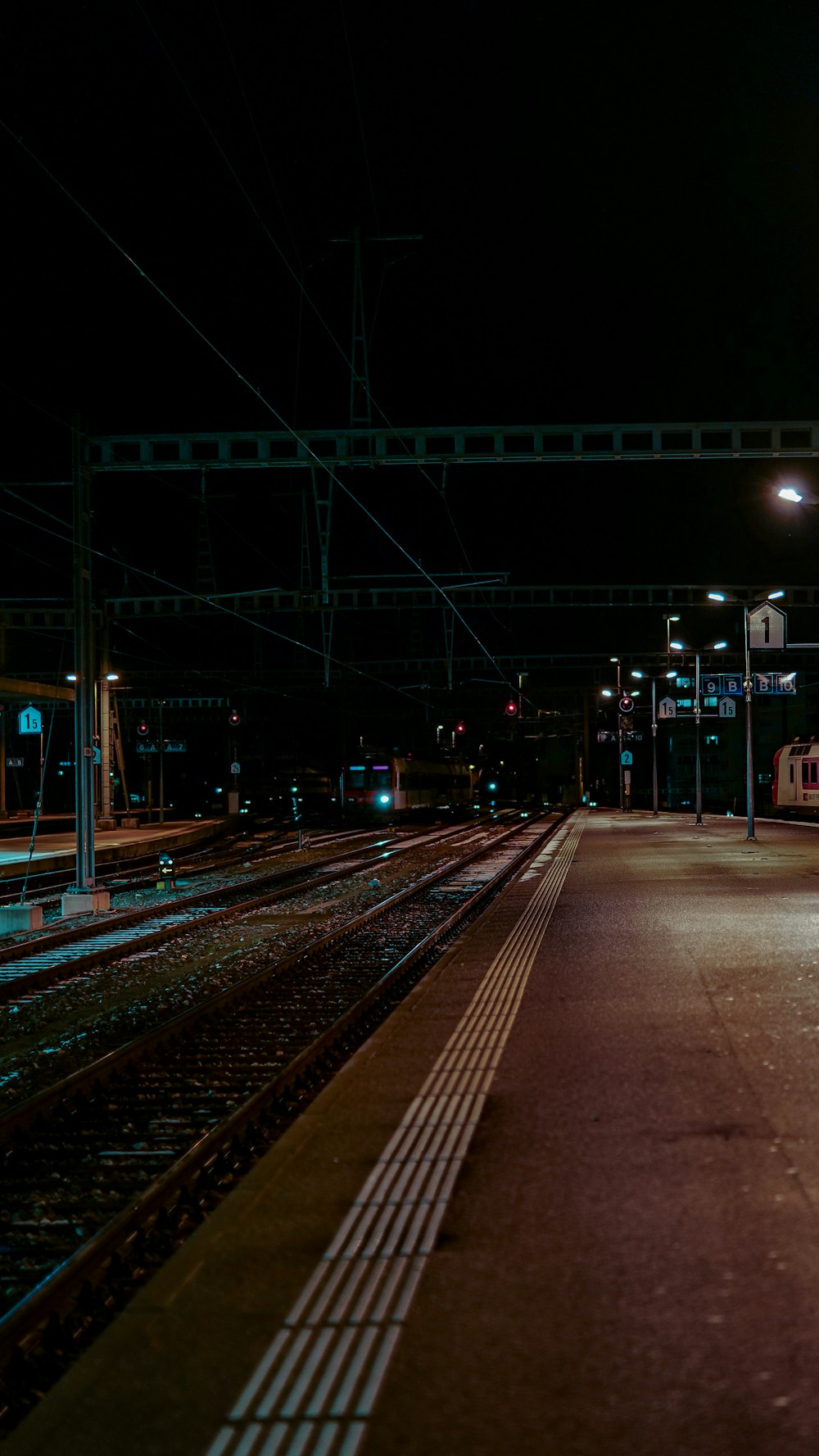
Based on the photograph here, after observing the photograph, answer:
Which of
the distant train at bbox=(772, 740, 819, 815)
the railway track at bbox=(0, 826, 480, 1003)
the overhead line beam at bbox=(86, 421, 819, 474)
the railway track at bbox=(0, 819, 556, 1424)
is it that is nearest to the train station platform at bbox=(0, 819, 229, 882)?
the railway track at bbox=(0, 826, 480, 1003)

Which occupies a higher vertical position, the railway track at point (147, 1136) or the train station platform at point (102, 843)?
the railway track at point (147, 1136)

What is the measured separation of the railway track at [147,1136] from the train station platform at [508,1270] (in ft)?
1.67

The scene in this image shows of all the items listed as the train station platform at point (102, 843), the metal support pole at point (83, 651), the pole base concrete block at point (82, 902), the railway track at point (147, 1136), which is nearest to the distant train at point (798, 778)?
the train station platform at point (102, 843)

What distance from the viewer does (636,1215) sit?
195 inches

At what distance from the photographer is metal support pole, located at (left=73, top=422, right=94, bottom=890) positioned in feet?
62.0

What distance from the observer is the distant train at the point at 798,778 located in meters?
→ 58.2

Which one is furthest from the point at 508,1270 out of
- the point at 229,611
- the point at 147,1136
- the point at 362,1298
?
the point at 229,611

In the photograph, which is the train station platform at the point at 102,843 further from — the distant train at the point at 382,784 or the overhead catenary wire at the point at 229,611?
the overhead catenary wire at the point at 229,611

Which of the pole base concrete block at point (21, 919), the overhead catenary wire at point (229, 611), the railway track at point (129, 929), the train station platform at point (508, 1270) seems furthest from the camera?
the overhead catenary wire at point (229, 611)

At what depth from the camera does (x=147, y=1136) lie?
7.47m

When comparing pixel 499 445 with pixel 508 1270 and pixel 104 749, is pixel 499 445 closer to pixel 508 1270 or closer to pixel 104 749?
pixel 508 1270

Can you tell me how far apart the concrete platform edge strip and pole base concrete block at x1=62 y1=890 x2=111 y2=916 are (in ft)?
44.1

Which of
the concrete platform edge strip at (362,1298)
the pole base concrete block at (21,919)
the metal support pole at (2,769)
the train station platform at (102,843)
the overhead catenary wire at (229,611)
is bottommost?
the train station platform at (102,843)

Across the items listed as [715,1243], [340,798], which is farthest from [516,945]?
[340,798]
